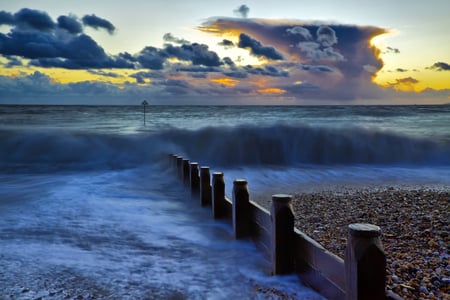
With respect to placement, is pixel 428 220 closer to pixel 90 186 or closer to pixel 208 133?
pixel 90 186

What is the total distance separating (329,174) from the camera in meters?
14.2

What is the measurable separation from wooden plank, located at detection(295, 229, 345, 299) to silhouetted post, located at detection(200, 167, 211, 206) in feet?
12.1

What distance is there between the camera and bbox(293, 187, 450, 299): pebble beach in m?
3.73

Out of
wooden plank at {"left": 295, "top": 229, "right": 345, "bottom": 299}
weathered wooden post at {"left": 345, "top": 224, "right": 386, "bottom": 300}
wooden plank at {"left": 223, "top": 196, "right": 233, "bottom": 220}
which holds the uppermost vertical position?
weathered wooden post at {"left": 345, "top": 224, "right": 386, "bottom": 300}

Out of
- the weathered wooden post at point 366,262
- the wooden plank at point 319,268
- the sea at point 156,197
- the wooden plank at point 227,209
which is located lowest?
the sea at point 156,197

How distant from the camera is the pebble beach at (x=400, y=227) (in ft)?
12.2

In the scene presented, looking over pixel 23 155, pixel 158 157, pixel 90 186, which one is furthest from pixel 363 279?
pixel 23 155

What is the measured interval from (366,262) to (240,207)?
2.68 metres

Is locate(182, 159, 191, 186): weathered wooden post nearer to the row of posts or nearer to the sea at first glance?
the sea

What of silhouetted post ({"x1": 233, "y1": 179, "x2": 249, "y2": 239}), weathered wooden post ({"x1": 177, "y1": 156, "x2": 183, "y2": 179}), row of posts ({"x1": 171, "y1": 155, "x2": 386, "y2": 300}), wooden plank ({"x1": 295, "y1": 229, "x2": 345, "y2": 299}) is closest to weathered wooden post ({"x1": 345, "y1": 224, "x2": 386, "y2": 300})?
row of posts ({"x1": 171, "y1": 155, "x2": 386, "y2": 300})

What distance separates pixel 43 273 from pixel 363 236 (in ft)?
11.8

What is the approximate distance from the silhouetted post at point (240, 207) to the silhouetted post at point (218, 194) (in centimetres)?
113

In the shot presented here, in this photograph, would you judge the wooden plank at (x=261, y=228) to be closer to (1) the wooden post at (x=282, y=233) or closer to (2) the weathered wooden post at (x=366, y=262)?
(1) the wooden post at (x=282, y=233)

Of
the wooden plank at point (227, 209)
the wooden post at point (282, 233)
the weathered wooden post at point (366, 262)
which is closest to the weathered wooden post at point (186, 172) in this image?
the wooden plank at point (227, 209)
